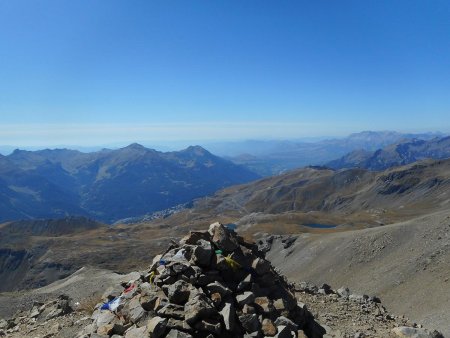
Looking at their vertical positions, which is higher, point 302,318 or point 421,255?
point 302,318

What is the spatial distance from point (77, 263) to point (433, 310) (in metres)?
128

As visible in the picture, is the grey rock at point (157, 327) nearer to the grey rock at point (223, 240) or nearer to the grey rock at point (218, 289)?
the grey rock at point (218, 289)

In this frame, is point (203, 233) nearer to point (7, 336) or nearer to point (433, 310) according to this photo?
point (7, 336)

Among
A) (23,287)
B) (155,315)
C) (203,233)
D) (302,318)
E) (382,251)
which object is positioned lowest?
(23,287)

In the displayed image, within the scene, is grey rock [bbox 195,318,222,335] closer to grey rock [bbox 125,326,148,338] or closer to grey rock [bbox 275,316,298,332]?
grey rock [bbox 125,326,148,338]

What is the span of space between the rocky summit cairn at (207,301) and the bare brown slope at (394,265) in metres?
16.1

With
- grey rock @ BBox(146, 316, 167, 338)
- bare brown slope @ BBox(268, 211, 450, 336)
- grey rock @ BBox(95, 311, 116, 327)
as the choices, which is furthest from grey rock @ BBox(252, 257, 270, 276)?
bare brown slope @ BBox(268, 211, 450, 336)

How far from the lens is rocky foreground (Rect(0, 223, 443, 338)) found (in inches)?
625

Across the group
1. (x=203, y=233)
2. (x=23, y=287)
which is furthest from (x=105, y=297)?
(x=23, y=287)

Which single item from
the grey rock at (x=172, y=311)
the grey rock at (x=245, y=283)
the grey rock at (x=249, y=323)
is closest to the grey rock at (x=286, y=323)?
the grey rock at (x=249, y=323)

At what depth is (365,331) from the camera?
70.6 feet

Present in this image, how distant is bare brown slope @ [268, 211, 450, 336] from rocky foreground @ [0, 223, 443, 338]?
10.2m

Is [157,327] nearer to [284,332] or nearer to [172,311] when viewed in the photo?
[172,311]

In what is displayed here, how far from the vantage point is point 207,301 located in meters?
16.4
